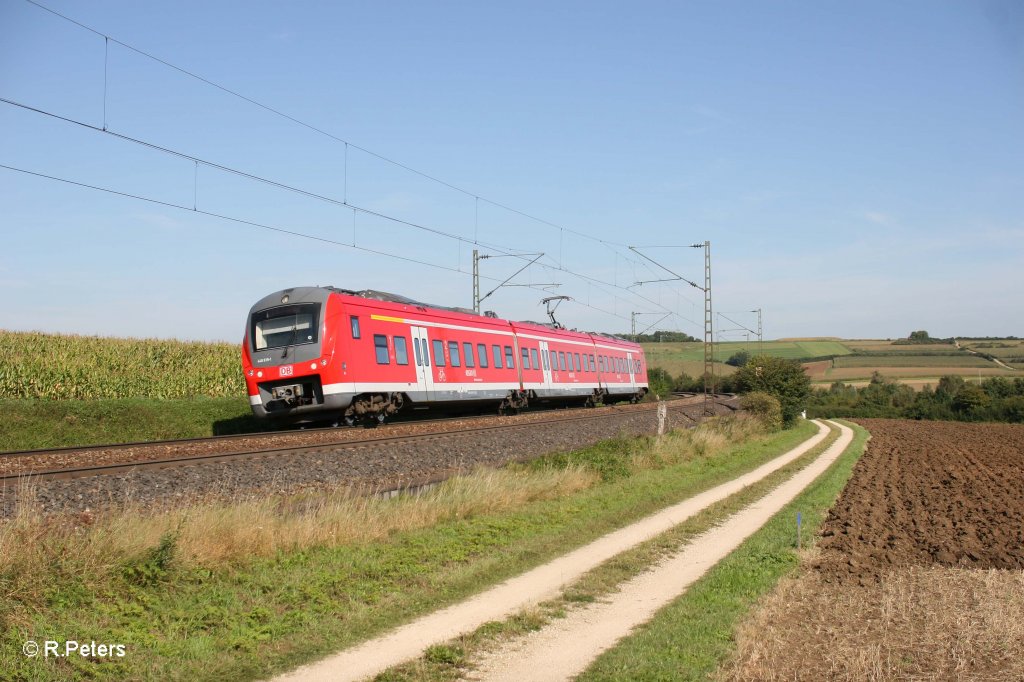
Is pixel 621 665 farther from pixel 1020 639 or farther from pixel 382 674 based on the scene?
pixel 1020 639

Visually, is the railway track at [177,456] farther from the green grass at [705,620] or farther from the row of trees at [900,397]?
the row of trees at [900,397]

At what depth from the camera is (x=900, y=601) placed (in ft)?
30.1

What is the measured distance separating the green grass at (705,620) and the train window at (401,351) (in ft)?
40.5

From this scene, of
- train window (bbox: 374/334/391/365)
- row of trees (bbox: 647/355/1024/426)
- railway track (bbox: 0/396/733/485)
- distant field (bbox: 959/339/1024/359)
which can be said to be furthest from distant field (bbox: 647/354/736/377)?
railway track (bbox: 0/396/733/485)

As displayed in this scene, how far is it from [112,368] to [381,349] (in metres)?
12.6

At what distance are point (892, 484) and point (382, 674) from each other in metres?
20.0

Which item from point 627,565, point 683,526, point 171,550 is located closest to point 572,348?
point 683,526

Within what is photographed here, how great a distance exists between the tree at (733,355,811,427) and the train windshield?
34.0 metres

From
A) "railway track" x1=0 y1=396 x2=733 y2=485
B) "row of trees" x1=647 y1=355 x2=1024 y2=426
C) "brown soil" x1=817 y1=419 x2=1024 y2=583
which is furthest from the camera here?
"row of trees" x1=647 y1=355 x2=1024 y2=426

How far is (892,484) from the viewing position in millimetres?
23469

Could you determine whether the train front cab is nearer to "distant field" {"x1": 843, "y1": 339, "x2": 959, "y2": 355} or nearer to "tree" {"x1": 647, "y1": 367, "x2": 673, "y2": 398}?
"tree" {"x1": 647, "y1": 367, "x2": 673, "y2": 398}

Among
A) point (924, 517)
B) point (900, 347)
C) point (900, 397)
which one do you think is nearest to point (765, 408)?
point (924, 517)

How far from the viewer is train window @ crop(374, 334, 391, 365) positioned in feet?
75.3

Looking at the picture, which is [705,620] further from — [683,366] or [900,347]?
[900,347]
